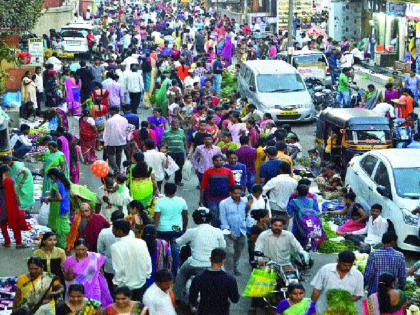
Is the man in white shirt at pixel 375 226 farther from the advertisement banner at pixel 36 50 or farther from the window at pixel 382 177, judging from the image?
the advertisement banner at pixel 36 50

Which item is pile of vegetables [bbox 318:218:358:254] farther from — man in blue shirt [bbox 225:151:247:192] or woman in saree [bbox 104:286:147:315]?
woman in saree [bbox 104:286:147:315]

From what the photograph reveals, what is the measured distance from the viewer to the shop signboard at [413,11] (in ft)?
122

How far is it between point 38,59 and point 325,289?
22313 mm

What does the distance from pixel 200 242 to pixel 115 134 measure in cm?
836

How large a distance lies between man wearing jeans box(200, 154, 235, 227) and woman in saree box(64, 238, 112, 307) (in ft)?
13.3

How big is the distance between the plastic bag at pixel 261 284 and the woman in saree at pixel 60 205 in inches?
133

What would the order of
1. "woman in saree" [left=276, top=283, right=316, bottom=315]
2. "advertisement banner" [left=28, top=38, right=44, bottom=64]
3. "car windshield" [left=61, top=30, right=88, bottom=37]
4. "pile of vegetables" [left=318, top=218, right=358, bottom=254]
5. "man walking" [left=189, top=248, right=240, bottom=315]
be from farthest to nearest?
"car windshield" [left=61, top=30, right=88, bottom=37] → "advertisement banner" [left=28, top=38, right=44, bottom=64] → "pile of vegetables" [left=318, top=218, right=358, bottom=254] → "man walking" [left=189, top=248, right=240, bottom=315] → "woman in saree" [left=276, top=283, right=316, bottom=315]

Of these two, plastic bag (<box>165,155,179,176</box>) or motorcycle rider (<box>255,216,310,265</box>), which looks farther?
plastic bag (<box>165,155,179,176</box>)

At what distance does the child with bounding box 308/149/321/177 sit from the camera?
22266mm

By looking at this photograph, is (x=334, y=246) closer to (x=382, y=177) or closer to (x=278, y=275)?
(x=382, y=177)

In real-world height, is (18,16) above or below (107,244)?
above

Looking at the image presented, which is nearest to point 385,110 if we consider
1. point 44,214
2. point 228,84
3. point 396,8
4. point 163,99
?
point 163,99

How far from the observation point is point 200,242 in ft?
41.8

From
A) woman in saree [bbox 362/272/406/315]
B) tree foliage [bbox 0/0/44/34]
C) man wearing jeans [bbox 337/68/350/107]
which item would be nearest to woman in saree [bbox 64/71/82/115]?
tree foliage [bbox 0/0/44/34]
